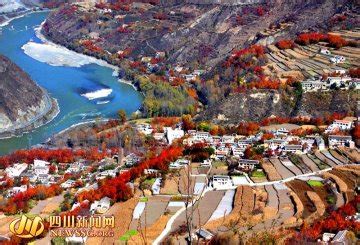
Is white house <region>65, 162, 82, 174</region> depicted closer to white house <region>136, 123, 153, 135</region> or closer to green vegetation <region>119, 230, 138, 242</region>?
white house <region>136, 123, 153, 135</region>

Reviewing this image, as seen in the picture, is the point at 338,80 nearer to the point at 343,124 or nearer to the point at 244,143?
the point at 343,124

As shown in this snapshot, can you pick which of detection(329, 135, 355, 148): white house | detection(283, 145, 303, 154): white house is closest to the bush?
detection(329, 135, 355, 148): white house

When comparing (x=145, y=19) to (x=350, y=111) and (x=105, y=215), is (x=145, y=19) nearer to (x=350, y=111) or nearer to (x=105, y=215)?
(x=350, y=111)

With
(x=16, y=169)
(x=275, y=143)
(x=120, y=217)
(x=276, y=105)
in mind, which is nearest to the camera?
(x=120, y=217)

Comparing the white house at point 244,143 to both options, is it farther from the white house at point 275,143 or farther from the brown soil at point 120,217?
the brown soil at point 120,217

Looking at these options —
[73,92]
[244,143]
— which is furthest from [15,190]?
[73,92]

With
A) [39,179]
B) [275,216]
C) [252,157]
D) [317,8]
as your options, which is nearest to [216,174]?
[252,157]
